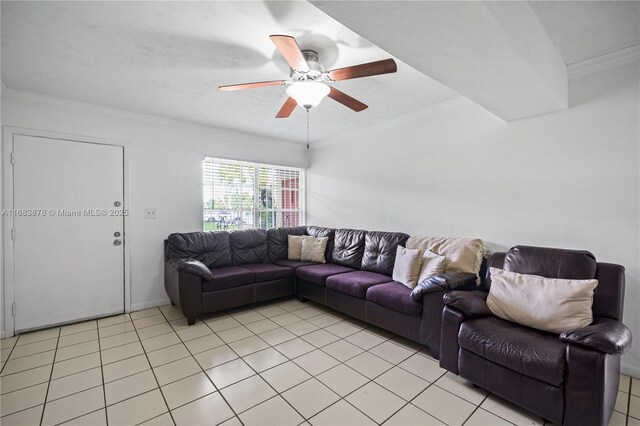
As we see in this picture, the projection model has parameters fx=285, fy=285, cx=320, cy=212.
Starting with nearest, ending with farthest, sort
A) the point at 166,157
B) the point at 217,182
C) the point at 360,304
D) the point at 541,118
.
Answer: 1. the point at 541,118
2. the point at 360,304
3. the point at 166,157
4. the point at 217,182

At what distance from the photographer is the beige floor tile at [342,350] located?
8.33 ft

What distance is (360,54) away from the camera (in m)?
2.24

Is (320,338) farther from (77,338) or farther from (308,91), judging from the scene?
(77,338)

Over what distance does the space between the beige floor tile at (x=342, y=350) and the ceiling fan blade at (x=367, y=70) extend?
2300mm

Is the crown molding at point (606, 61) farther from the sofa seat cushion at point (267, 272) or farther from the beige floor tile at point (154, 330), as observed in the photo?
the beige floor tile at point (154, 330)

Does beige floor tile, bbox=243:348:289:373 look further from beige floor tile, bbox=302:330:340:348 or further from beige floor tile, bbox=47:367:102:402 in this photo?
beige floor tile, bbox=47:367:102:402

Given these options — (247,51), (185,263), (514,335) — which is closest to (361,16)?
(247,51)

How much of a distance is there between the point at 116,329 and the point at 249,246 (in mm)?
1833

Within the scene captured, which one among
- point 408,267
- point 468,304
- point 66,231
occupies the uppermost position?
point 66,231

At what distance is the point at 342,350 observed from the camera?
265 cm

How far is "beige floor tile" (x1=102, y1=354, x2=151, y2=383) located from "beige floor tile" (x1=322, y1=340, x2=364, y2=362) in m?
1.54

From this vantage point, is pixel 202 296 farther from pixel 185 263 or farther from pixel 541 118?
pixel 541 118

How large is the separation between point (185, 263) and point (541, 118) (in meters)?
3.94

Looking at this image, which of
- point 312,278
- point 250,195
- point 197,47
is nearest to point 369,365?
point 312,278
